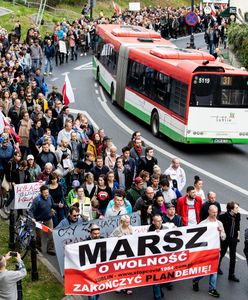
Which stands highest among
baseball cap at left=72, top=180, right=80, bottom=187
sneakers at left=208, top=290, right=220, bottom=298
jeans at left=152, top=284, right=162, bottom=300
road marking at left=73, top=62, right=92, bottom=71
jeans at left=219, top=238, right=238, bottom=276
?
baseball cap at left=72, top=180, right=80, bottom=187

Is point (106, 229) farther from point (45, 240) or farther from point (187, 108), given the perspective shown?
point (187, 108)

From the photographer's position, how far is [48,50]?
36688 millimetres

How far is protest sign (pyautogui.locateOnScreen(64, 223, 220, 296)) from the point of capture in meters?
12.3

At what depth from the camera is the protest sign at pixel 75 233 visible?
13297mm

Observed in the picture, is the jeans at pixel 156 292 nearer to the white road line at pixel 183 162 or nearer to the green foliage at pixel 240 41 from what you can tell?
the white road line at pixel 183 162

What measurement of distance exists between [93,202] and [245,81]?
34.3ft

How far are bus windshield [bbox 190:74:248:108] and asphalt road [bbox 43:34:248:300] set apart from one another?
1662 millimetres

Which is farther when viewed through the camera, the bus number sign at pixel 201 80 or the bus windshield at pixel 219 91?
the bus windshield at pixel 219 91

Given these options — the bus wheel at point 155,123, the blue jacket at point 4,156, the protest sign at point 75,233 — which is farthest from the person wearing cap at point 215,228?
the bus wheel at point 155,123

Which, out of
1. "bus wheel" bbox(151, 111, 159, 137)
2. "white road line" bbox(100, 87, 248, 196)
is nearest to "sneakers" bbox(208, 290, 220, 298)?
"white road line" bbox(100, 87, 248, 196)

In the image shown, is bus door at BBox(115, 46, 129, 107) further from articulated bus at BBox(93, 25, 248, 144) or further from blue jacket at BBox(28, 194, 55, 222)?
blue jacket at BBox(28, 194, 55, 222)

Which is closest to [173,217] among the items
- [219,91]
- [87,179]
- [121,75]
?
[87,179]

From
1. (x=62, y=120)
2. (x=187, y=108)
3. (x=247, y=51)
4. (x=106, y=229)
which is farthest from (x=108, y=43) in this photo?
(x=106, y=229)

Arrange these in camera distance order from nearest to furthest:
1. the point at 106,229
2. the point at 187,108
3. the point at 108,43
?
the point at 106,229, the point at 187,108, the point at 108,43
